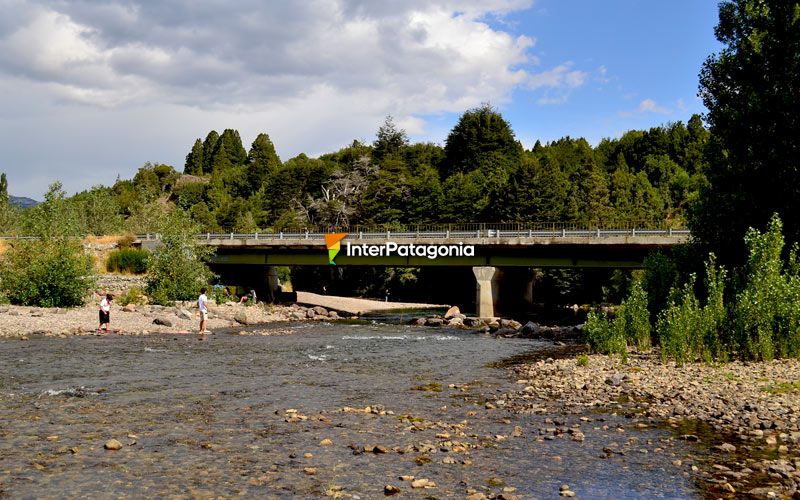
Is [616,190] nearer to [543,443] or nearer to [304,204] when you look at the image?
[304,204]

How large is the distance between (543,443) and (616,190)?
9307cm

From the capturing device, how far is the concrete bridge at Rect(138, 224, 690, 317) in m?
58.3

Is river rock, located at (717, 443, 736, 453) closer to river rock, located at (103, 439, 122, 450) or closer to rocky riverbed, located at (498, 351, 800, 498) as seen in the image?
rocky riverbed, located at (498, 351, 800, 498)

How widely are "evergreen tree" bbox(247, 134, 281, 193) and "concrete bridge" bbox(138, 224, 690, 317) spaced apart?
88.1m

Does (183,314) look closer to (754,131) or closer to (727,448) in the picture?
(754,131)

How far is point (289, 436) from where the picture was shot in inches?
628

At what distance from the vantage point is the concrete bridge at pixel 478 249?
58.3 metres

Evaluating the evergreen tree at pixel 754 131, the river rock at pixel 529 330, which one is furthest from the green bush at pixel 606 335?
the river rock at pixel 529 330

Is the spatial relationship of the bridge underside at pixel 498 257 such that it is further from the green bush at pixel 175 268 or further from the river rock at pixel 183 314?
the river rock at pixel 183 314

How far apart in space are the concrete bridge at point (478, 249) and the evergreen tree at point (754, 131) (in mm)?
21282

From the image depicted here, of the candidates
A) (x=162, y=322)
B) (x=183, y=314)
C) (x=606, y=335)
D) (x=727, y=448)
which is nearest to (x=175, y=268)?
(x=183, y=314)

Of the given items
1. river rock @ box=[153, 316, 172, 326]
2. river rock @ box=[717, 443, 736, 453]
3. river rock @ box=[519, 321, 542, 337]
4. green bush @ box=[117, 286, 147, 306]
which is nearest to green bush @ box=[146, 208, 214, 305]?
green bush @ box=[117, 286, 147, 306]

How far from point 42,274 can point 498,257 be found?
125ft

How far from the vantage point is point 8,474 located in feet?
41.5
